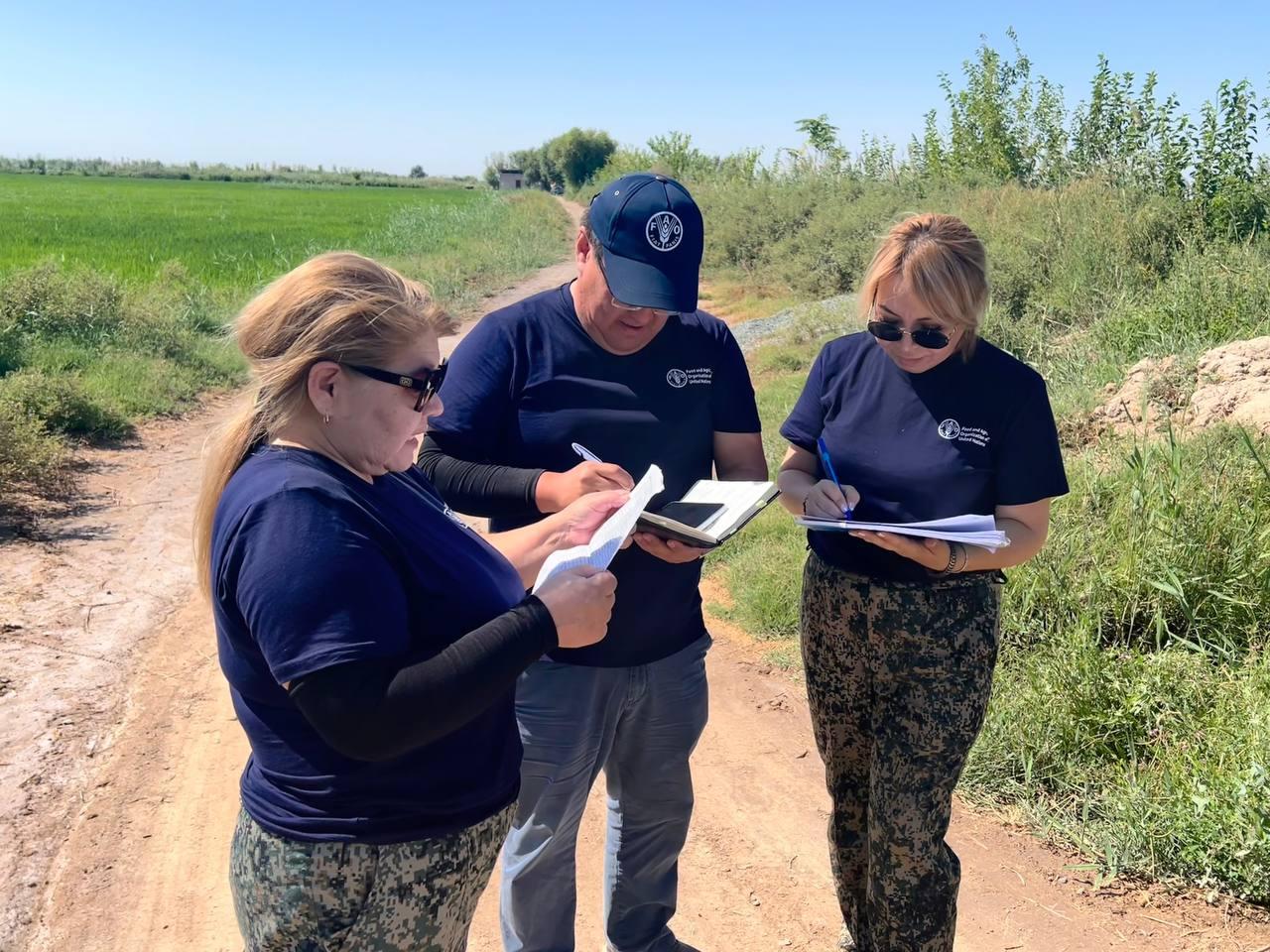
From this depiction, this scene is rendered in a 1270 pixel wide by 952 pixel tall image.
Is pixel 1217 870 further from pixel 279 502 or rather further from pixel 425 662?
pixel 279 502

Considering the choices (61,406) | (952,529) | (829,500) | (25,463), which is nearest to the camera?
(952,529)

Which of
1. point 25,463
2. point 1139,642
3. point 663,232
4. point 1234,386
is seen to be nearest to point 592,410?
point 663,232

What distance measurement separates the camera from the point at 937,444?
2.49 metres

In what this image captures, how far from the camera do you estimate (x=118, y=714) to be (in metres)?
4.45

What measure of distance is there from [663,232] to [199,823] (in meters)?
2.84

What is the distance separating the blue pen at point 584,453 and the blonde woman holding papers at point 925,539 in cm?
58

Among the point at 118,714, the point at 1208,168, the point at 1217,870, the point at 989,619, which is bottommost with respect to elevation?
the point at 118,714

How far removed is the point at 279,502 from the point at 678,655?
139cm

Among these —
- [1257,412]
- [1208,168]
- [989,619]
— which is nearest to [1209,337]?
[1257,412]

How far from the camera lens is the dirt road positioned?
3.15 m

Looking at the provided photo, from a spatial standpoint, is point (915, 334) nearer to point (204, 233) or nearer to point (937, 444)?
point (937, 444)

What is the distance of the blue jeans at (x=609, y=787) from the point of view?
8.13ft

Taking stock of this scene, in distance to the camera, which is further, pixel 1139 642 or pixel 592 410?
pixel 1139 642

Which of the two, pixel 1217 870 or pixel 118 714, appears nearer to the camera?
pixel 1217 870
